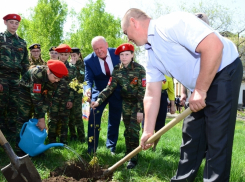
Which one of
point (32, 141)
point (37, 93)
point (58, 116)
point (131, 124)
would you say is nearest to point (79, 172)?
point (32, 141)

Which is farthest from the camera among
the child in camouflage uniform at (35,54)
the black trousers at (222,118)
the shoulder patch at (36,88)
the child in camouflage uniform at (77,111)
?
the child in camouflage uniform at (35,54)

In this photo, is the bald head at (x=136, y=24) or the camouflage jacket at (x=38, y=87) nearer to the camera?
the bald head at (x=136, y=24)

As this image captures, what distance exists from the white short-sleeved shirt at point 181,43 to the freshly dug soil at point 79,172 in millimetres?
1801

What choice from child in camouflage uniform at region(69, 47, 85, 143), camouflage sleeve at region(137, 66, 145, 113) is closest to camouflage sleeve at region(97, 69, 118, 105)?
camouflage sleeve at region(137, 66, 145, 113)

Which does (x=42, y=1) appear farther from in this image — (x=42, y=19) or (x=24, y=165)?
(x=24, y=165)

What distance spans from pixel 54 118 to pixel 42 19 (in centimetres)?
2084

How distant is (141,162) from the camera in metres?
4.36

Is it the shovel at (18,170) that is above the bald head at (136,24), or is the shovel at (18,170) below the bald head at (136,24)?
below

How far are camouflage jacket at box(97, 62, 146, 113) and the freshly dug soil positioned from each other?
113 centimetres

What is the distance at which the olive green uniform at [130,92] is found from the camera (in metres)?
4.61

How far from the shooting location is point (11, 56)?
217 inches

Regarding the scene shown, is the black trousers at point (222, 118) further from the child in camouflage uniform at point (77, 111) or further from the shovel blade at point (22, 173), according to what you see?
the child in camouflage uniform at point (77, 111)

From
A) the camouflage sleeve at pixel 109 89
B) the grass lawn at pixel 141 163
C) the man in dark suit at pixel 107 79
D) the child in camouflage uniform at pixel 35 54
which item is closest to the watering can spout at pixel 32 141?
the grass lawn at pixel 141 163

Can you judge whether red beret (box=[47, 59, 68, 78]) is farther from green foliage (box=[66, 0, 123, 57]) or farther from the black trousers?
green foliage (box=[66, 0, 123, 57])
